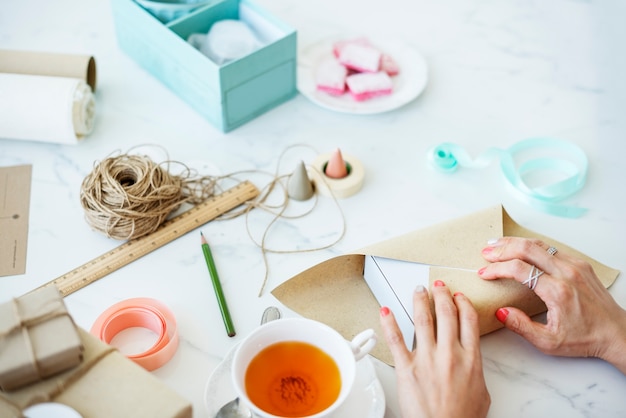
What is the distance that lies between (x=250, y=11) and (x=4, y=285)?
0.82 meters

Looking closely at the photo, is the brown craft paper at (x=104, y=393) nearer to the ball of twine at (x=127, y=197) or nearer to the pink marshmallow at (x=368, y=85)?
the ball of twine at (x=127, y=197)

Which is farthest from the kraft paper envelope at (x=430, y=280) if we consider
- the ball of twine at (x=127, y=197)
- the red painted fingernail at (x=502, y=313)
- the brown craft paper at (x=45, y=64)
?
the brown craft paper at (x=45, y=64)

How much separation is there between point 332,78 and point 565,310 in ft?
2.45

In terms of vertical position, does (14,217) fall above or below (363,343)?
below

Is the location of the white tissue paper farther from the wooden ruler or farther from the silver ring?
the silver ring

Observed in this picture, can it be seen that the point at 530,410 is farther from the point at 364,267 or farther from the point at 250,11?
the point at 250,11

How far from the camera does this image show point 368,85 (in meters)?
1.46

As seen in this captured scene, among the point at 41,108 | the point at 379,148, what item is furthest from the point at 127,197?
the point at 379,148

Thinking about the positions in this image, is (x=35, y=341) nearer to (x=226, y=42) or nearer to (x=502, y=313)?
(x=502, y=313)

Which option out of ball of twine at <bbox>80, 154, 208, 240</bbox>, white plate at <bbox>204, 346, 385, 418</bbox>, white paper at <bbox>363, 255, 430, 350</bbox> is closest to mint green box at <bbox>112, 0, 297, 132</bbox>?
ball of twine at <bbox>80, 154, 208, 240</bbox>

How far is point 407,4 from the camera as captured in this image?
5.90 feet

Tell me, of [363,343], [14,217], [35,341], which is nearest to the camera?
[35,341]

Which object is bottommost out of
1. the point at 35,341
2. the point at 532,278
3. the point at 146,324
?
the point at 146,324

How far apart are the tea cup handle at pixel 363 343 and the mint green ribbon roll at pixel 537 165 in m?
0.57
